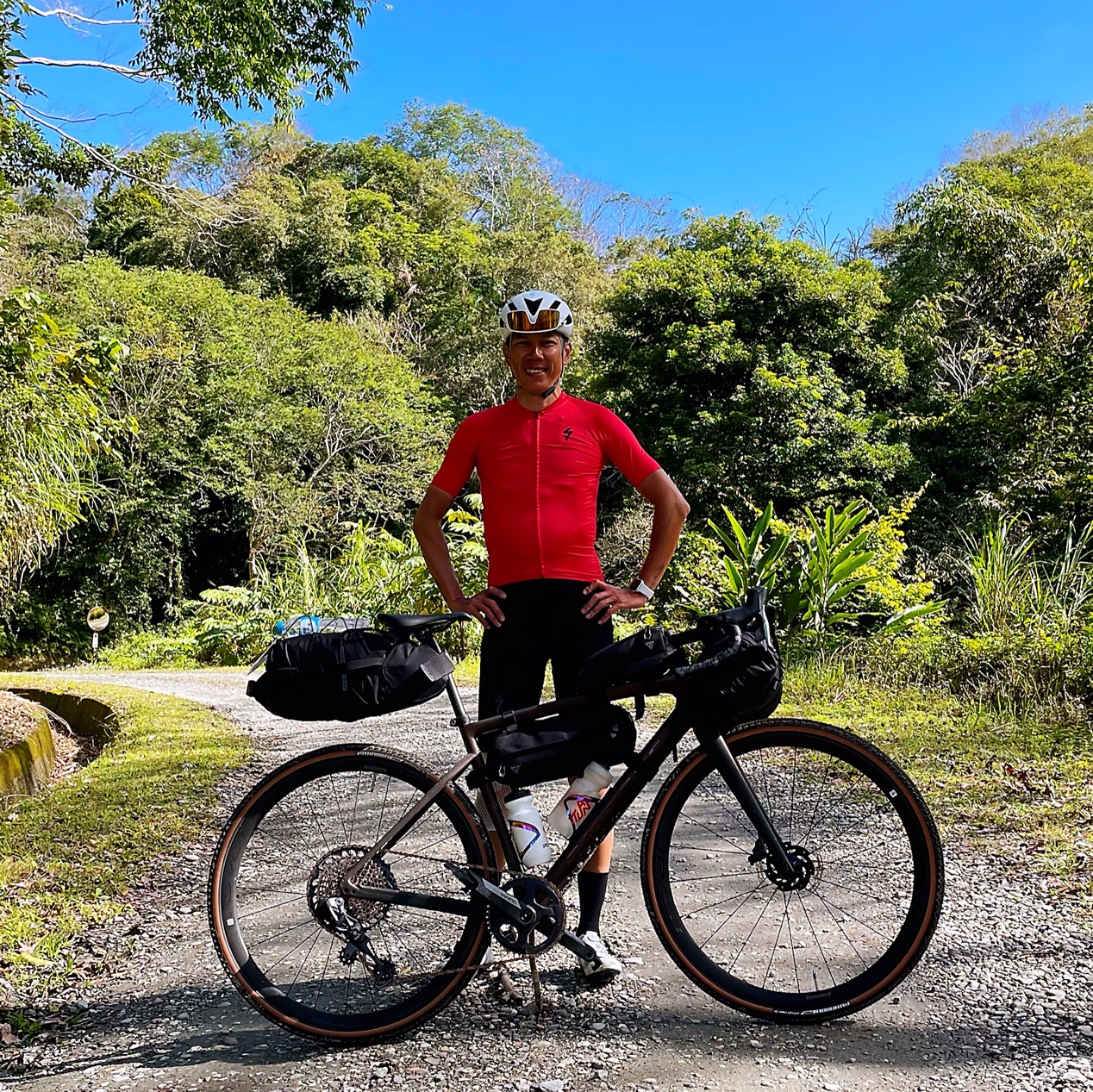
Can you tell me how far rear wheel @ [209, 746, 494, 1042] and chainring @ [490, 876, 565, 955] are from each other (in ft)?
0.20

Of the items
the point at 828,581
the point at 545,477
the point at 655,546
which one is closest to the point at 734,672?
the point at 655,546

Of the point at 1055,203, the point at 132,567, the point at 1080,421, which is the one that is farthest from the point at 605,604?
the point at 1055,203

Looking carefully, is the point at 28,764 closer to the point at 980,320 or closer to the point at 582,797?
the point at 582,797

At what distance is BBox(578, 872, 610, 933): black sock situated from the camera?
2846mm

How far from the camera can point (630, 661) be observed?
256 centimetres

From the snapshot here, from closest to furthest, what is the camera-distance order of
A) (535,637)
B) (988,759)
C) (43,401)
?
(535,637) < (988,759) < (43,401)

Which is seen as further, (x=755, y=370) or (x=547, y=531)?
(x=755, y=370)

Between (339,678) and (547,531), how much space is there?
0.76m

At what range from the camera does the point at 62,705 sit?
9.09 metres

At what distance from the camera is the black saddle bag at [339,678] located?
2.46 m

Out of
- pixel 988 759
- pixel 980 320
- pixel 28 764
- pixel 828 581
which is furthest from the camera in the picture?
pixel 980 320

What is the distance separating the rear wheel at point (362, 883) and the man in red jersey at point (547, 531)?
377 mm

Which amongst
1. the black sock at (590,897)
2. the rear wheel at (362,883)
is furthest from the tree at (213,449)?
the black sock at (590,897)

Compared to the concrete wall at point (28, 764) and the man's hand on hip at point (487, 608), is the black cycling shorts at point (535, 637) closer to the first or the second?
the man's hand on hip at point (487, 608)
